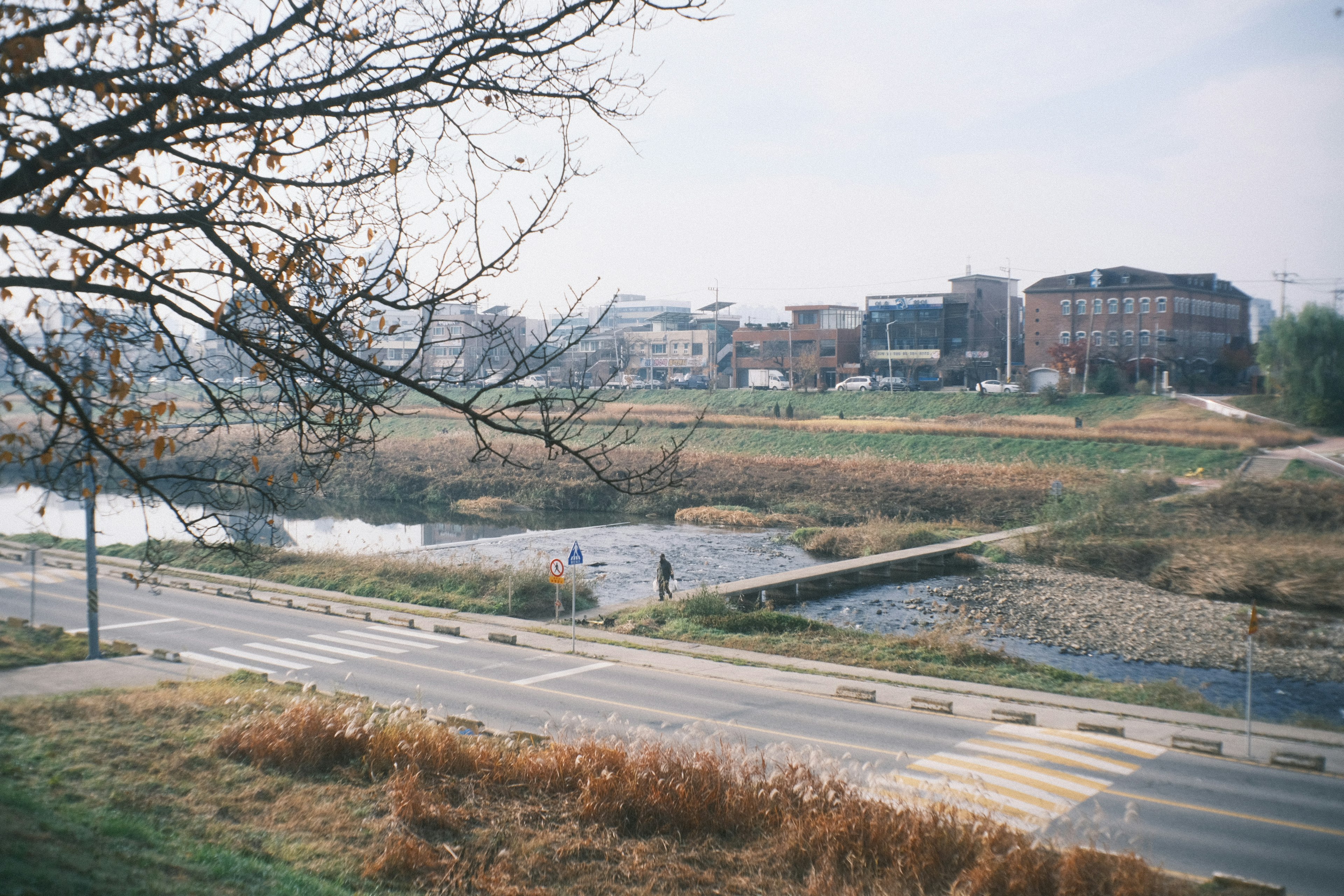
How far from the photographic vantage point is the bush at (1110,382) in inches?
2844

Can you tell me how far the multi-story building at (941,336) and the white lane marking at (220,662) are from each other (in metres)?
80.9

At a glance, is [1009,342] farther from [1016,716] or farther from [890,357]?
[1016,716]

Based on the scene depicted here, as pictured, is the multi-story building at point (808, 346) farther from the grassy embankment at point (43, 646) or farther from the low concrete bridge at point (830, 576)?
the grassy embankment at point (43, 646)

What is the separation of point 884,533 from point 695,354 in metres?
81.4

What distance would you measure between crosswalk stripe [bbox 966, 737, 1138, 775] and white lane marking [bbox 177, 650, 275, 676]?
14423mm

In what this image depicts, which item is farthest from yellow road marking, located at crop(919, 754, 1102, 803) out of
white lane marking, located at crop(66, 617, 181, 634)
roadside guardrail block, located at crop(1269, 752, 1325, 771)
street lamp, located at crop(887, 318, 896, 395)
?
street lamp, located at crop(887, 318, 896, 395)

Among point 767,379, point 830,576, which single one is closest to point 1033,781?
point 830,576

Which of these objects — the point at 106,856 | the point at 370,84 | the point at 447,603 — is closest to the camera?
the point at 106,856

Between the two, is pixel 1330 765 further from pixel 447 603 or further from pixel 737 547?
pixel 737 547

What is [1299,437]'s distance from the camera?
5012cm

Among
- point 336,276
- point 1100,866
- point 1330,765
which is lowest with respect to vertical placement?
point 1330,765

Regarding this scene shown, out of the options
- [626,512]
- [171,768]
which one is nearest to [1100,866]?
[171,768]

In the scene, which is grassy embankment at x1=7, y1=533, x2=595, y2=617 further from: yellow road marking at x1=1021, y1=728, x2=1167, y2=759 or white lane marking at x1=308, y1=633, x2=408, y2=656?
yellow road marking at x1=1021, y1=728, x2=1167, y2=759

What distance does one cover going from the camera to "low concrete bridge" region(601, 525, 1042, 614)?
29500mm
